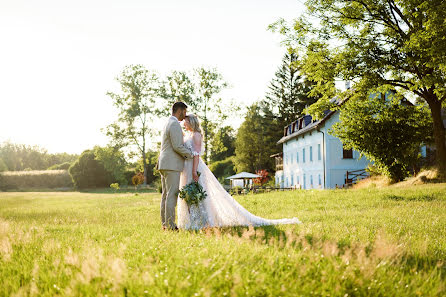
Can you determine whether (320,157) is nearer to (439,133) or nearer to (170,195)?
(439,133)

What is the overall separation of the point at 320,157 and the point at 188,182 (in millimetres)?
31314

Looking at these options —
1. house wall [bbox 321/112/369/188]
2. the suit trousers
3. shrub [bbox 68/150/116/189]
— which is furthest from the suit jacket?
shrub [bbox 68/150/116/189]

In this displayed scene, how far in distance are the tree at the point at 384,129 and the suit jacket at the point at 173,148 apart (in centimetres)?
1583

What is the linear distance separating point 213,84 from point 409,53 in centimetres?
2858

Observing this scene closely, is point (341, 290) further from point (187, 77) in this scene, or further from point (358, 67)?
point (187, 77)

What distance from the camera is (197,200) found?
7.37m

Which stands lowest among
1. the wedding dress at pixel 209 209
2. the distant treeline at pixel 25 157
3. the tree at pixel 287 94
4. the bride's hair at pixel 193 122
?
the wedding dress at pixel 209 209

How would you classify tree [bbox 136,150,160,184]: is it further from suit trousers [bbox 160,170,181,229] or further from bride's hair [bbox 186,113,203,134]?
suit trousers [bbox 160,170,181,229]

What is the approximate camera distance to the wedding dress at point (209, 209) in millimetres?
7566

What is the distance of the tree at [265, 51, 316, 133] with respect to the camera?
6019 cm

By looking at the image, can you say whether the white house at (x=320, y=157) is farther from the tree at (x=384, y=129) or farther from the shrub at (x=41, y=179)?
the shrub at (x=41, y=179)

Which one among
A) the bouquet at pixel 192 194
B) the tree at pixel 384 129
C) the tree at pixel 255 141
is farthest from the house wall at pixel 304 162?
the bouquet at pixel 192 194

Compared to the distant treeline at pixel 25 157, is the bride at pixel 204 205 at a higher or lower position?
lower

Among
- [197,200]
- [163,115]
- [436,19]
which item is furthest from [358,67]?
[163,115]
